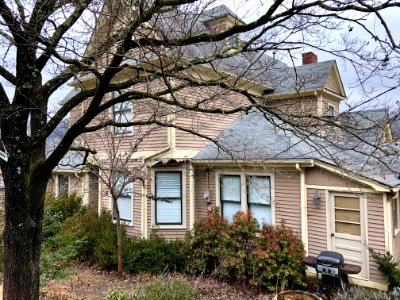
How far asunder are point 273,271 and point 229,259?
113 cm

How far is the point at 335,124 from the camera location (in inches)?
172

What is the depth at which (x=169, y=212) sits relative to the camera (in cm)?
1098

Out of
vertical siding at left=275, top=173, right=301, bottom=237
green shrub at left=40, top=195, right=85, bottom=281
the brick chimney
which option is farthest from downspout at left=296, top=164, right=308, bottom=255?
the brick chimney

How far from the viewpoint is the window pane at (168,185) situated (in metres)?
11.0

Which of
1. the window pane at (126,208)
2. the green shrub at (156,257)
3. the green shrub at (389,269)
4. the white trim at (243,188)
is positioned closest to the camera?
the green shrub at (389,269)

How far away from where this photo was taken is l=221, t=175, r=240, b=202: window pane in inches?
406

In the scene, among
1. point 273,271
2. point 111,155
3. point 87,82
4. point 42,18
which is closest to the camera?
point 42,18

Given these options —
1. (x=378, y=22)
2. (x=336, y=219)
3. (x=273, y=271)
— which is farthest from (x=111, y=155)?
(x=378, y=22)

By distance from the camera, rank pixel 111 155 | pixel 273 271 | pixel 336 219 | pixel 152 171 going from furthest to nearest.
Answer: pixel 152 171, pixel 111 155, pixel 336 219, pixel 273 271

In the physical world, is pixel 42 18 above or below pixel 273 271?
above

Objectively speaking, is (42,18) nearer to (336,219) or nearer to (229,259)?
(229,259)

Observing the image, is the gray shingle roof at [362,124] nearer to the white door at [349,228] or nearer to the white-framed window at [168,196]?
the white door at [349,228]

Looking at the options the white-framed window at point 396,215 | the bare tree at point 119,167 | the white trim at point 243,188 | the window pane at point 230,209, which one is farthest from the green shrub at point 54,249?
the white-framed window at point 396,215

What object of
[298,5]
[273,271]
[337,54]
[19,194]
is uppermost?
[298,5]
